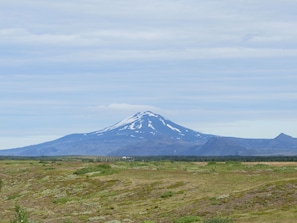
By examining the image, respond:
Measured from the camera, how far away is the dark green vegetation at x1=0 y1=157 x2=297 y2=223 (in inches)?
1985

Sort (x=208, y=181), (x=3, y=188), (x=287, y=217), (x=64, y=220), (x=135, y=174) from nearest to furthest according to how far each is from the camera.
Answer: (x=287, y=217) < (x=64, y=220) < (x=208, y=181) < (x=135, y=174) < (x=3, y=188)

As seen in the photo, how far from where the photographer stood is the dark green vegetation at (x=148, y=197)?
50413 mm

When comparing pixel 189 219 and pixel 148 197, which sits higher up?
pixel 148 197

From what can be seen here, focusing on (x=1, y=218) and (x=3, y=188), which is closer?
(x=1, y=218)

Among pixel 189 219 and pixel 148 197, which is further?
pixel 148 197

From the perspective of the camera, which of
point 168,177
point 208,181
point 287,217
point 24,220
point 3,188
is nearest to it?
point 24,220

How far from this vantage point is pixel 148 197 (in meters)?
68.2

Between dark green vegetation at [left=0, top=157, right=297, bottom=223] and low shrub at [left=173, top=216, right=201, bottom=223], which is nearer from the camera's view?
low shrub at [left=173, top=216, right=201, bottom=223]

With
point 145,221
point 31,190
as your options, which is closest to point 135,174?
point 31,190

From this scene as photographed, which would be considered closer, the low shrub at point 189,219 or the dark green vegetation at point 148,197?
the low shrub at point 189,219

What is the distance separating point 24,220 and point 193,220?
607 inches

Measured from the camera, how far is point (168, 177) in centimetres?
8119

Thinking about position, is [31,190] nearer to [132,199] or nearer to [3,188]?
[3,188]

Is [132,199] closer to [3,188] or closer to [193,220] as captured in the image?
[193,220]
